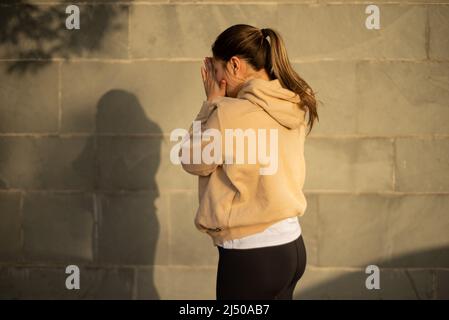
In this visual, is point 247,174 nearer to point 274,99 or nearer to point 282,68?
point 274,99

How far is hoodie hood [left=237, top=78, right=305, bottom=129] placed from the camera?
2236mm

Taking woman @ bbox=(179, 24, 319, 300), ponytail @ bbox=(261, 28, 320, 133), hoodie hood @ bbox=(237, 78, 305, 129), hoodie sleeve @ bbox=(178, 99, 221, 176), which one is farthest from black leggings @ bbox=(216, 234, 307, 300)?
ponytail @ bbox=(261, 28, 320, 133)

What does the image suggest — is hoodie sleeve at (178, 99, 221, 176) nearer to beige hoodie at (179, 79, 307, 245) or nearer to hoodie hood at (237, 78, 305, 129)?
beige hoodie at (179, 79, 307, 245)

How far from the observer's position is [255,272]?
2.24 m

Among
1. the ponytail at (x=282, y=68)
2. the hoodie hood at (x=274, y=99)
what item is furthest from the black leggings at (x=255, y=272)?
the ponytail at (x=282, y=68)

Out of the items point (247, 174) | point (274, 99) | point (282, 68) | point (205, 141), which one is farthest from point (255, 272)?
point (282, 68)

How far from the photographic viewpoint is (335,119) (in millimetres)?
3934

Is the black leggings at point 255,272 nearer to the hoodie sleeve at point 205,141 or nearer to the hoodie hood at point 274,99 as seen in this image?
the hoodie sleeve at point 205,141

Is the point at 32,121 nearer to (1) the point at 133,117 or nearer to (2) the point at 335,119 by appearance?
(1) the point at 133,117

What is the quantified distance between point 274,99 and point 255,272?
2.21 feet
